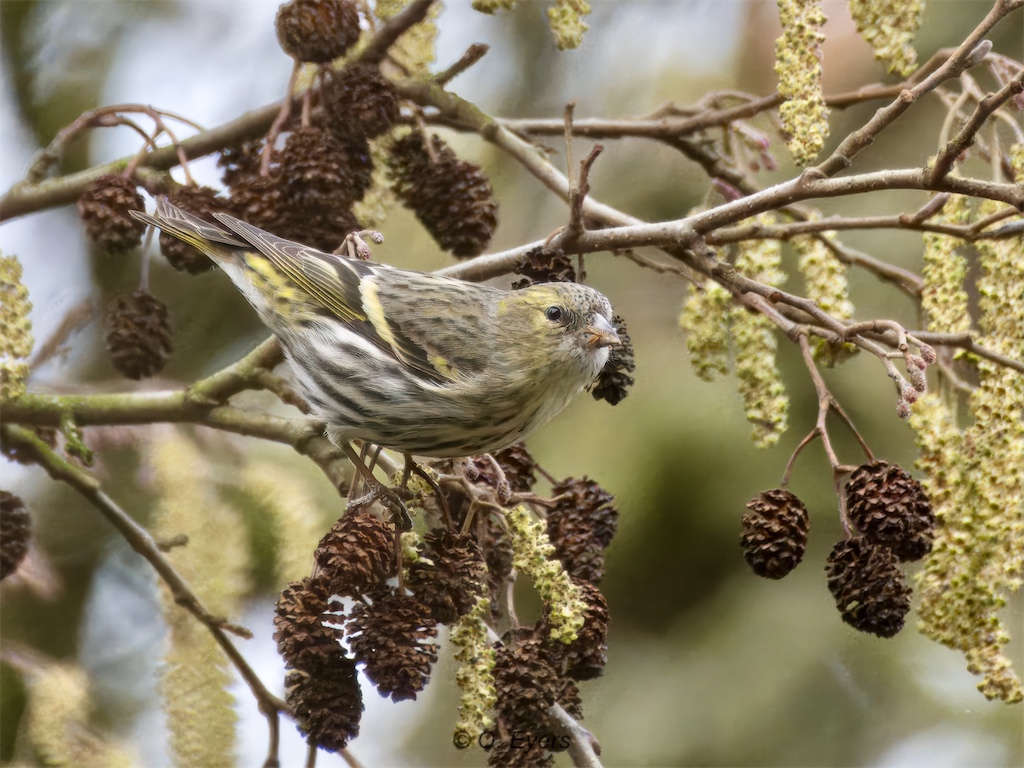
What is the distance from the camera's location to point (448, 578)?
2.51ft

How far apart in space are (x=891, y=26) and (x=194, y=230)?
0.68m

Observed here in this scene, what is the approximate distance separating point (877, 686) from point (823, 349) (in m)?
0.57

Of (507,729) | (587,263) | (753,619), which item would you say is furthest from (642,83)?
(507,729)

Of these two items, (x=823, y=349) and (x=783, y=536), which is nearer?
(x=783, y=536)

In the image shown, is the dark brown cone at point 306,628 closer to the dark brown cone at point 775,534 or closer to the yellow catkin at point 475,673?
the yellow catkin at point 475,673

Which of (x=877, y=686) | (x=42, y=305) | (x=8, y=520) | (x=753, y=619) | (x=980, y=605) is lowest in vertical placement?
(x=980, y=605)

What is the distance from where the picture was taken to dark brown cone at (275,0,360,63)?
105 cm

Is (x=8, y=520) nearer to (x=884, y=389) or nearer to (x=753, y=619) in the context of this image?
(x=753, y=619)

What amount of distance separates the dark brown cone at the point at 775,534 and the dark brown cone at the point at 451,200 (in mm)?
433

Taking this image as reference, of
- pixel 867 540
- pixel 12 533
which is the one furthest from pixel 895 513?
pixel 12 533

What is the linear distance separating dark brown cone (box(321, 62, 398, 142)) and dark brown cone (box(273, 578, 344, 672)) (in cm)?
50

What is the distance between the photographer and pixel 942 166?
726 mm

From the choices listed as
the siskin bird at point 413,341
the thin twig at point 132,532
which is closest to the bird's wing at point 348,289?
the siskin bird at point 413,341

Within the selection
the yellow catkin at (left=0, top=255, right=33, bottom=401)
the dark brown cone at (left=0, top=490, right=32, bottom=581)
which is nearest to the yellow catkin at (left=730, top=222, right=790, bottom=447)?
the yellow catkin at (left=0, top=255, right=33, bottom=401)
